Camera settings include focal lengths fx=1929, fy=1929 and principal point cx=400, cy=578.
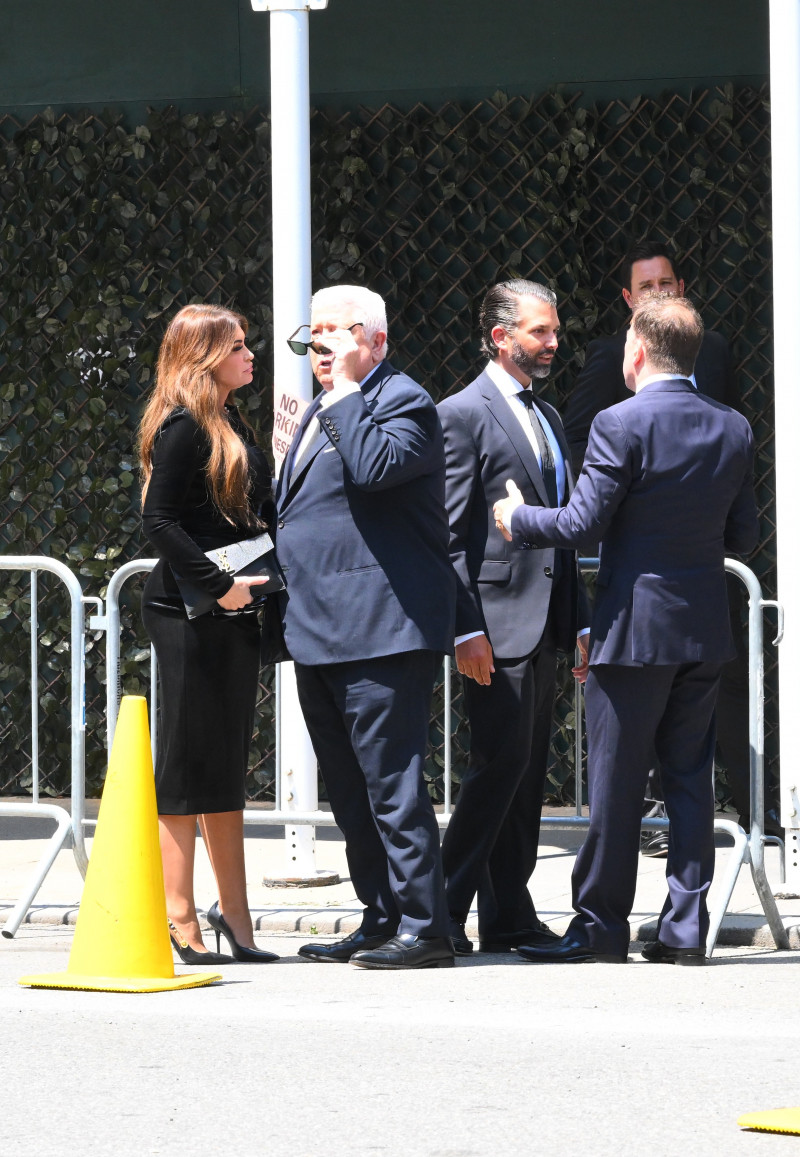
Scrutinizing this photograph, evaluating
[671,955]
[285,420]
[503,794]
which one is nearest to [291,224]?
[285,420]

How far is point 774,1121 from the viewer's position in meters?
3.68

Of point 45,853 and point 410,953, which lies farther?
point 45,853

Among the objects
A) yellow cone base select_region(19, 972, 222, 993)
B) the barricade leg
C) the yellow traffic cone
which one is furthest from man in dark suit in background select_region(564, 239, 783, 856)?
yellow cone base select_region(19, 972, 222, 993)

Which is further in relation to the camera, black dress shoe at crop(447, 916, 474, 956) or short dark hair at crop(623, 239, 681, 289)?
short dark hair at crop(623, 239, 681, 289)

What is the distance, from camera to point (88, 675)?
29.2ft

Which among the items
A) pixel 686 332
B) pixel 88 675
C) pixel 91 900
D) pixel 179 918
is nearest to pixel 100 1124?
pixel 91 900

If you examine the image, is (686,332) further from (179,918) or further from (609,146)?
(609,146)

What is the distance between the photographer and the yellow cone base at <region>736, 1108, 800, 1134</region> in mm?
3656

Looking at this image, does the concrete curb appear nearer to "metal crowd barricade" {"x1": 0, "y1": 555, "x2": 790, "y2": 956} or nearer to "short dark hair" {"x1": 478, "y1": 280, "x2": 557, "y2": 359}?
"metal crowd barricade" {"x1": 0, "y1": 555, "x2": 790, "y2": 956}

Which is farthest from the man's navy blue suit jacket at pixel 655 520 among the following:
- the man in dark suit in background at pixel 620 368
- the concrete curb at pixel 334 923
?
the man in dark suit in background at pixel 620 368

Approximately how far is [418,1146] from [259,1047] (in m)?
0.89

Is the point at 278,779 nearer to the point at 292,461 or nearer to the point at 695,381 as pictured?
the point at 292,461

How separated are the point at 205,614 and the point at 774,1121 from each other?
2.44 metres

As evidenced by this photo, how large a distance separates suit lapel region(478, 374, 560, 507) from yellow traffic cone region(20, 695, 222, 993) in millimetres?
1432
